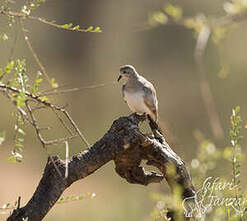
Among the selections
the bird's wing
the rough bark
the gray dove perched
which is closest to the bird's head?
the gray dove perched

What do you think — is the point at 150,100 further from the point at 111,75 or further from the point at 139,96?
the point at 111,75

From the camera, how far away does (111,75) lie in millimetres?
14977

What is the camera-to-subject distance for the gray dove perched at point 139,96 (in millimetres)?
4855

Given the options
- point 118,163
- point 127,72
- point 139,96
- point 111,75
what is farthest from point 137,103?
point 111,75

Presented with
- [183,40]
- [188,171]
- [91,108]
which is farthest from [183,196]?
[183,40]

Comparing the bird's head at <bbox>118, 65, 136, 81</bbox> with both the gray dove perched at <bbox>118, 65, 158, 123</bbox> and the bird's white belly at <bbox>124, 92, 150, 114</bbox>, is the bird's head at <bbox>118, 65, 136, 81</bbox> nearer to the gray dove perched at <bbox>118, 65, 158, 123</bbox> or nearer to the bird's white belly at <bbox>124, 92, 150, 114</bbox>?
the gray dove perched at <bbox>118, 65, 158, 123</bbox>

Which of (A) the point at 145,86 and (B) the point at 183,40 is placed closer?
(A) the point at 145,86

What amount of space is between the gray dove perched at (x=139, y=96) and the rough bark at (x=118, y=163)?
951mm

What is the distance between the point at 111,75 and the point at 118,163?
11475mm

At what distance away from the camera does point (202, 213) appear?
10.3 ft

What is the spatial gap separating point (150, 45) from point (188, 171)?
13.5 meters

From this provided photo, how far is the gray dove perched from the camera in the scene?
486 cm

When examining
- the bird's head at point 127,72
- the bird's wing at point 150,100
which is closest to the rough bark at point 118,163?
the bird's wing at point 150,100

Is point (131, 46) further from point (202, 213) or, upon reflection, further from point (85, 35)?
point (202, 213)
